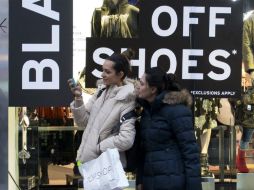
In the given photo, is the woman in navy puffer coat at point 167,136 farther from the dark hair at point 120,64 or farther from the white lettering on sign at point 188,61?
the white lettering on sign at point 188,61

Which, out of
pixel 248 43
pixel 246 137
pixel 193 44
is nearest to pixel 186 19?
pixel 193 44

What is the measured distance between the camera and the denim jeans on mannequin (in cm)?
547

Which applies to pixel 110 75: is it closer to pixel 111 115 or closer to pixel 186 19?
pixel 111 115

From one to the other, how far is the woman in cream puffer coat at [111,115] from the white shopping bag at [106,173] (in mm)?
55

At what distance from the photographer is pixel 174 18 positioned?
455cm

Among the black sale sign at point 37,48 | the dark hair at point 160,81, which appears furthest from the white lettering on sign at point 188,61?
the dark hair at point 160,81

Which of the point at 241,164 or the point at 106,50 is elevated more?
the point at 106,50

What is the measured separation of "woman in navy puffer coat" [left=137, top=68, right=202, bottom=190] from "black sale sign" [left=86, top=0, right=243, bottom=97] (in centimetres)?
105

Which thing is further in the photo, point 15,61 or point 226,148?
point 226,148

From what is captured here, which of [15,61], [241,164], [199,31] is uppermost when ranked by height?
[199,31]

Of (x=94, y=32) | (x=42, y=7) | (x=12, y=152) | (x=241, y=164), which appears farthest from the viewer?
(x=241, y=164)

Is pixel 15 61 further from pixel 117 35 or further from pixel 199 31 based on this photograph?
pixel 199 31

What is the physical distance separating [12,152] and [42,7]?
5.44 ft

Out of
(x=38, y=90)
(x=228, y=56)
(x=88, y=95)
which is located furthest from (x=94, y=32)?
(x=228, y=56)
